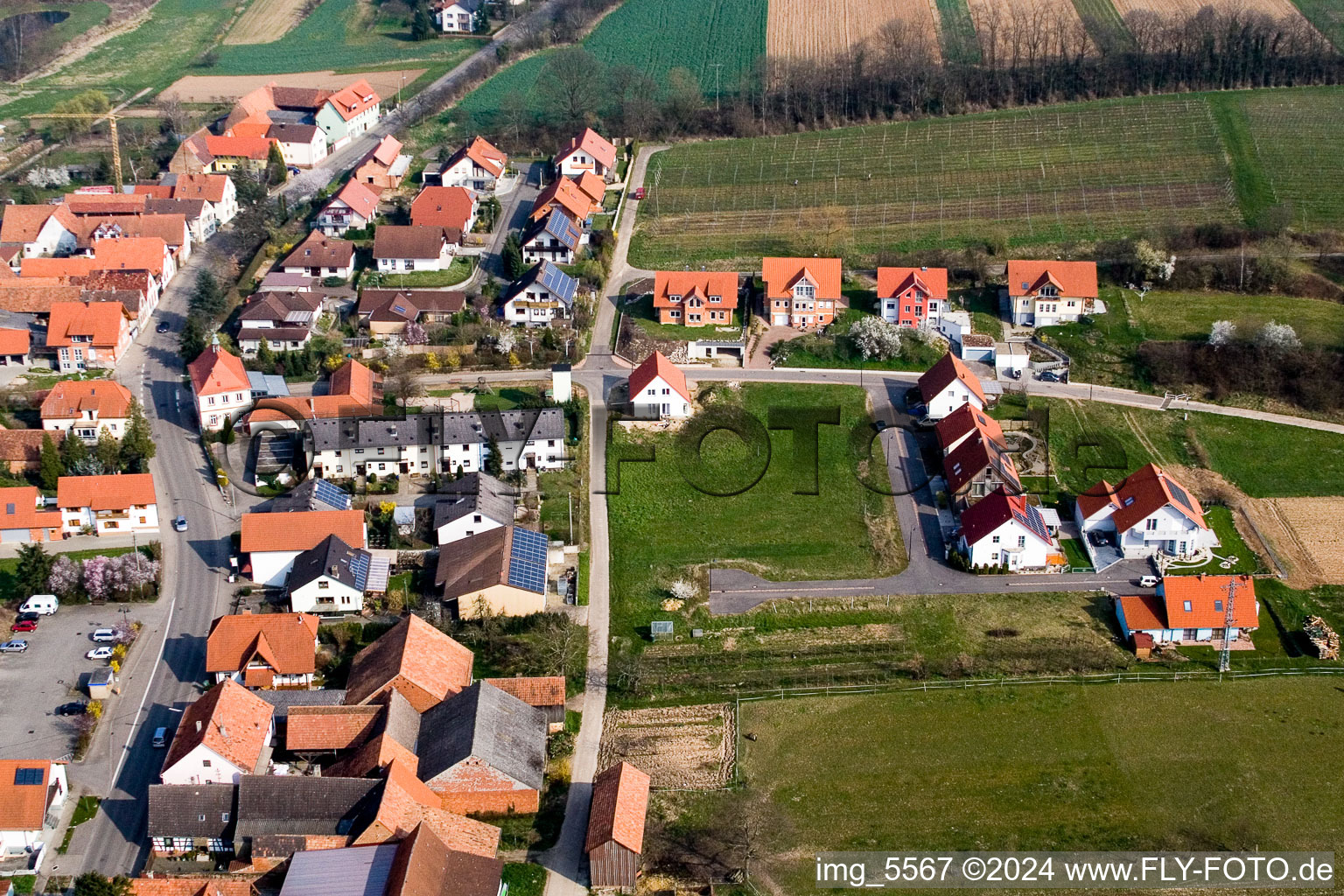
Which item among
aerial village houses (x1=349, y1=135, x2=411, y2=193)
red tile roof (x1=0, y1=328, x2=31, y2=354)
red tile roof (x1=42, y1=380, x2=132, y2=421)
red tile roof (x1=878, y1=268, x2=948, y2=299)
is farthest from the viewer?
aerial village houses (x1=349, y1=135, x2=411, y2=193)

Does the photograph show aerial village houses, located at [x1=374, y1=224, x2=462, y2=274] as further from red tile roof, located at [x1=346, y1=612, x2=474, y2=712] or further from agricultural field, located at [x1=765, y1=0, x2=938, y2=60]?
agricultural field, located at [x1=765, y1=0, x2=938, y2=60]

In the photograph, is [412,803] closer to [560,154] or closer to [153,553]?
[153,553]

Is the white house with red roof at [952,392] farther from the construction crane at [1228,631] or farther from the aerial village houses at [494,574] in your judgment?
the aerial village houses at [494,574]

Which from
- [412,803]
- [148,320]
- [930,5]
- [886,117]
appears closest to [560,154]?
[886,117]

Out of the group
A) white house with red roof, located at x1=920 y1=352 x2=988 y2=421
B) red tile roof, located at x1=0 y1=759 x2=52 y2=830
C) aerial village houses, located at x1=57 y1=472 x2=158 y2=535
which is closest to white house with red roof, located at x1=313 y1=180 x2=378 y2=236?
aerial village houses, located at x1=57 y1=472 x2=158 y2=535

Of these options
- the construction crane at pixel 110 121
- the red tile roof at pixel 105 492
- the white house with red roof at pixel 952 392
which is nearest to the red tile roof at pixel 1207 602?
the white house with red roof at pixel 952 392
